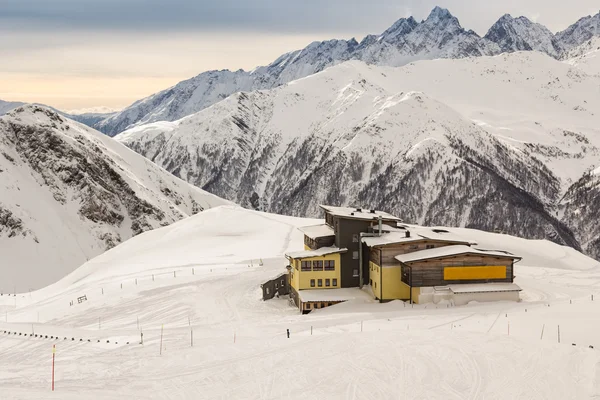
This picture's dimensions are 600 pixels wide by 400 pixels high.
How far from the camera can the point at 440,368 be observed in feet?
107

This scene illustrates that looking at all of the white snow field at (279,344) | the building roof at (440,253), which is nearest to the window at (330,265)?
the white snow field at (279,344)

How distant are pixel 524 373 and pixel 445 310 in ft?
54.8

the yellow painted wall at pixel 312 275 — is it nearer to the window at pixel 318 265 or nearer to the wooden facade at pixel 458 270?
the window at pixel 318 265

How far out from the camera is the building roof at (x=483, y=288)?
168 ft

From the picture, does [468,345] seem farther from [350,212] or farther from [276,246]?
[276,246]

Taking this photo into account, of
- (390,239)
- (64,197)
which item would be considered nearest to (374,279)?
(390,239)

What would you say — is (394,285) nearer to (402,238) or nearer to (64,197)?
(402,238)

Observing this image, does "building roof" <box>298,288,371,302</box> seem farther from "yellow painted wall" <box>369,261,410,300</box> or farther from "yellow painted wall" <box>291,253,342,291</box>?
"yellow painted wall" <box>369,261,410,300</box>

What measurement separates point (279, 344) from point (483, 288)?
2210cm

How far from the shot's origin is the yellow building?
55.4 metres

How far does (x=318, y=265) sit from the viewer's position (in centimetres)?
5622

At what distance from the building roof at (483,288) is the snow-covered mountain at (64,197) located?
92.7m

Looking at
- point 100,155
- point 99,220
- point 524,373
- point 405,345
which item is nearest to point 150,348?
point 405,345

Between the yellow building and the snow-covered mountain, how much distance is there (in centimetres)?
8039
